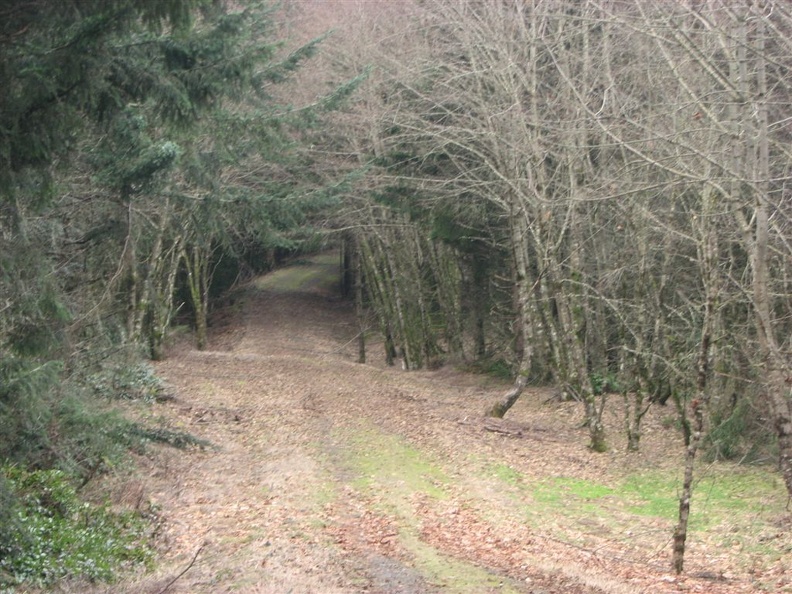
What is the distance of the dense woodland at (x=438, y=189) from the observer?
7.49 m

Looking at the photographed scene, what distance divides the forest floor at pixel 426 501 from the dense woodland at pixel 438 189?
2.64ft

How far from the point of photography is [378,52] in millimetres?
21625

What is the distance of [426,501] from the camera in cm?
1172

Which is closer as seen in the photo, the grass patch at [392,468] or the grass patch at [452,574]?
the grass patch at [452,574]

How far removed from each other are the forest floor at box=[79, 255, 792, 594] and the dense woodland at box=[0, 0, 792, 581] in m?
0.80

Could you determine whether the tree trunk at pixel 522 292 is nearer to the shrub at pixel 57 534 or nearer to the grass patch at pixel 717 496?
the grass patch at pixel 717 496

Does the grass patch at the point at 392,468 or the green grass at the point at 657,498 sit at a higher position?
the grass patch at the point at 392,468

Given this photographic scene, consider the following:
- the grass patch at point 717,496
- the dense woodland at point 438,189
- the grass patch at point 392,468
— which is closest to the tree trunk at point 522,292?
the dense woodland at point 438,189

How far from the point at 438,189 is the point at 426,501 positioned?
926 centimetres

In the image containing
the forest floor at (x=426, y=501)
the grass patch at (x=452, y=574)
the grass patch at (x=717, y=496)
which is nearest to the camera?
the grass patch at (x=452, y=574)

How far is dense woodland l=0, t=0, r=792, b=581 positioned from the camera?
7.49 meters

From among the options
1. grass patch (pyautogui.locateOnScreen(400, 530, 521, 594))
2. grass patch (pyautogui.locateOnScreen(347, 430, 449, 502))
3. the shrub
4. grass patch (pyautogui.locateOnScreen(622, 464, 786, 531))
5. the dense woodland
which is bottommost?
grass patch (pyautogui.locateOnScreen(622, 464, 786, 531))

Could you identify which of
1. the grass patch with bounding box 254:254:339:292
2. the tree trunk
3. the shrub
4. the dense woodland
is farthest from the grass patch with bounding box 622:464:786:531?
the grass patch with bounding box 254:254:339:292

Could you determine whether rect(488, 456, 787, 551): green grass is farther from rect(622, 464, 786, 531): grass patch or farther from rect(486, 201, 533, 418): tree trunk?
rect(486, 201, 533, 418): tree trunk
